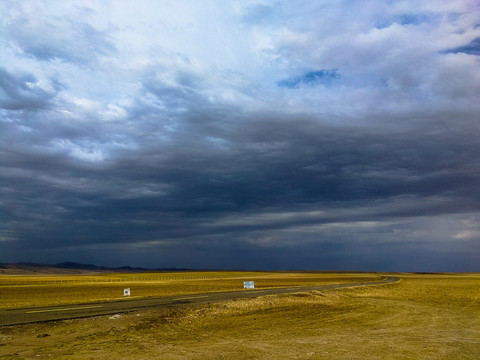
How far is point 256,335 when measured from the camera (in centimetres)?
2112

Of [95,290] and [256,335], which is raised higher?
[256,335]

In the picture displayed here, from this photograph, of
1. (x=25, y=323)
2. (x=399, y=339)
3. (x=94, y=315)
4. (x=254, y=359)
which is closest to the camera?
(x=254, y=359)

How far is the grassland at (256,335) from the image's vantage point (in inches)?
653

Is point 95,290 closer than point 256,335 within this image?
No

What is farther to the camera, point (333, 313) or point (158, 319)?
point (333, 313)

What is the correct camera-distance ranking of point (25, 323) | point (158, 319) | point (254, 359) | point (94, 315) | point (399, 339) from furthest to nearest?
point (94, 315) < point (158, 319) < point (25, 323) < point (399, 339) < point (254, 359)

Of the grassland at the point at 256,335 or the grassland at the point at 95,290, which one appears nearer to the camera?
the grassland at the point at 256,335

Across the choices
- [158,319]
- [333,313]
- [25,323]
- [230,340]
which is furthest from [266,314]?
[25,323]

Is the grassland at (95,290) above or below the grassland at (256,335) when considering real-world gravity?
below

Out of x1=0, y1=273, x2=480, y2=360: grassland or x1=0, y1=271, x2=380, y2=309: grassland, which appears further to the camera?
x1=0, y1=271, x2=380, y2=309: grassland

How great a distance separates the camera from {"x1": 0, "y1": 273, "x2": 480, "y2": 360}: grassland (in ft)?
54.4

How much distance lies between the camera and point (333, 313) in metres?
30.5

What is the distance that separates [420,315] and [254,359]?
61.1ft

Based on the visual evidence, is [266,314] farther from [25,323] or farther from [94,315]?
[25,323]
